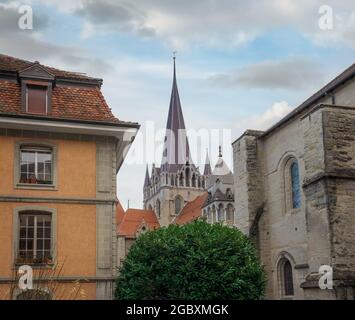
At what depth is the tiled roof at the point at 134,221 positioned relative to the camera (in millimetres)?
78750

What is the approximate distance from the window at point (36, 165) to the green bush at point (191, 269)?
3838 millimetres

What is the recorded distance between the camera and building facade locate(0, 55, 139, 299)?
17766mm

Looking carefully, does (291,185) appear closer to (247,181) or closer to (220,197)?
(247,181)

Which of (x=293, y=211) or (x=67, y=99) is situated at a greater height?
(x=67, y=99)

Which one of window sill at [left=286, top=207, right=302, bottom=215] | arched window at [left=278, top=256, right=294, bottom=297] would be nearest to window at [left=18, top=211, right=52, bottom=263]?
window sill at [left=286, top=207, right=302, bottom=215]

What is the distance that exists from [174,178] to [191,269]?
75.6 meters

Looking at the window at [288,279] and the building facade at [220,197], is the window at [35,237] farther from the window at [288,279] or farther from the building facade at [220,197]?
the building facade at [220,197]

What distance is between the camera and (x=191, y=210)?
8456 cm

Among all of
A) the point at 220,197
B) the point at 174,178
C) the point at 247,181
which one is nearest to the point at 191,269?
the point at 247,181

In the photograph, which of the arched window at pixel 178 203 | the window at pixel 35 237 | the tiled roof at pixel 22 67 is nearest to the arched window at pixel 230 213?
the arched window at pixel 178 203

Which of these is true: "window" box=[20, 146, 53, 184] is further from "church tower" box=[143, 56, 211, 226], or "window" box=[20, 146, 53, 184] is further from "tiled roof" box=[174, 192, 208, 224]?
"church tower" box=[143, 56, 211, 226]

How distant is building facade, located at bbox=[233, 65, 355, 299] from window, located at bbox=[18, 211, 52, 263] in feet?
26.1
